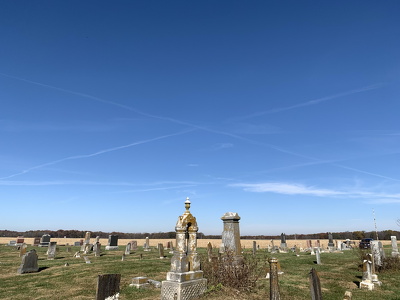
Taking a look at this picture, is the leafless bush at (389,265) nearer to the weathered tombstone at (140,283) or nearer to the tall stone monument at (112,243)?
the weathered tombstone at (140,283)

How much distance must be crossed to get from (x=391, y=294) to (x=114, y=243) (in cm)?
2863

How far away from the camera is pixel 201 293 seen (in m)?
9.77

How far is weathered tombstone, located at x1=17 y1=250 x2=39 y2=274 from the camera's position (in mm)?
16331

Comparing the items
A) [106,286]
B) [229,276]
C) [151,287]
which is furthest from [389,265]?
[106,286]

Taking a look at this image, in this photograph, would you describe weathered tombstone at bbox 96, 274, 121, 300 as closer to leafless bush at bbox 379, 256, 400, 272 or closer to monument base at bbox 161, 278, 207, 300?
monument base at bbox 161, 278, 207, 300

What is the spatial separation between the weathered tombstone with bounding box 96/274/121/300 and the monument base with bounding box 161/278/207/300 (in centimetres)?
399

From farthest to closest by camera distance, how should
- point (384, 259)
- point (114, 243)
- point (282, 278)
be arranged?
point (114, 243) → point (384, 259) → point (282, 278)

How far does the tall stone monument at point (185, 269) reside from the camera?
9250mm

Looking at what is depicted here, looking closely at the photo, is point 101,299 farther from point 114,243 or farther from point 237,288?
point 114,243

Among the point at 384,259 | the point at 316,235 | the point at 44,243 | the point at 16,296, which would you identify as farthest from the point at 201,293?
the point at 316,235

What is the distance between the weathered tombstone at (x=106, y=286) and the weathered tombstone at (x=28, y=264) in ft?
47.3

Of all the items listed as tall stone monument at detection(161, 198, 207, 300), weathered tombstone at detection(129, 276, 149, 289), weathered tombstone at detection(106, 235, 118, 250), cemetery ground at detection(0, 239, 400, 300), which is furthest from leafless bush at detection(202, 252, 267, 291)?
weathered tombstone at detection(106, 235, 118, 250)

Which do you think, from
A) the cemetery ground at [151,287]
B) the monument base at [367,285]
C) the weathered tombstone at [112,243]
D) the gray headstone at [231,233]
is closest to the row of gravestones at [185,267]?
the cemetery ground at [151,287]

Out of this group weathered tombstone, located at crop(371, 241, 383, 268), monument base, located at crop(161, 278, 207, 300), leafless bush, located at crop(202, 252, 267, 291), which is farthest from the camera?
weathered tombstone, located at crop(371, 241, 383, 268)
